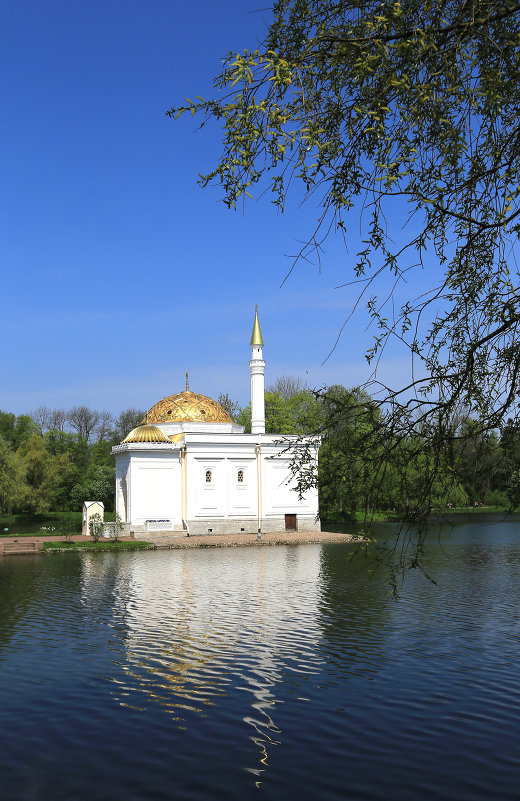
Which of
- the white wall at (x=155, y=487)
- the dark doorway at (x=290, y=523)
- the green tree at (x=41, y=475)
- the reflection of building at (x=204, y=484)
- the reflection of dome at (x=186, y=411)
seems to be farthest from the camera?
the green tree at (x=41, y=475)

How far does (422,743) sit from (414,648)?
161 inches

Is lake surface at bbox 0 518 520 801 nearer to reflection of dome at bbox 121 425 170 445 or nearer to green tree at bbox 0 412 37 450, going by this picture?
reflection of dome at bbox 121 425 170 445

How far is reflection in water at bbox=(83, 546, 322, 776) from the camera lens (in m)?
9.18

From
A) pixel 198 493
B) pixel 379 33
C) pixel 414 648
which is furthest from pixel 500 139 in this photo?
pixel 198 493

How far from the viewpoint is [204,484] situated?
39.2m

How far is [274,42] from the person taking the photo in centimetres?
574

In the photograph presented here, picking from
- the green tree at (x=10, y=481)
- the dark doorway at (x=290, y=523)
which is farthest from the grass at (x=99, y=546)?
the green tree at (x=10, y=481)

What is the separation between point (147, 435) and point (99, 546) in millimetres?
7646

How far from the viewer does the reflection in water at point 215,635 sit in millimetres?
9180

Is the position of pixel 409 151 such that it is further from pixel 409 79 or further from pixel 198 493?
pixel 198 493

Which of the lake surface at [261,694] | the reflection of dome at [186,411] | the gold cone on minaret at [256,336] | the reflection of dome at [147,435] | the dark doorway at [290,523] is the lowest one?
the lake surface at [261,694]

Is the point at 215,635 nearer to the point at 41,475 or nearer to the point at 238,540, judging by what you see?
the point at 238,540

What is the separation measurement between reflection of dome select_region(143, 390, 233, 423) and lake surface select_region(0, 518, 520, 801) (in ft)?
82.9

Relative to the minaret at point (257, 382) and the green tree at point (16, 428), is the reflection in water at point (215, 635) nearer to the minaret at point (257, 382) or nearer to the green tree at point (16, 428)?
the minaret at point (257, 382)
